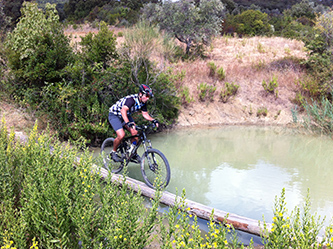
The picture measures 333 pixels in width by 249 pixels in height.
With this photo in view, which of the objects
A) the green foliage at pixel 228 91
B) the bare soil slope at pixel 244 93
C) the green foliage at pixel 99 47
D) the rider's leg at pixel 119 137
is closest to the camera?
the rider's leg at pixel 119 137

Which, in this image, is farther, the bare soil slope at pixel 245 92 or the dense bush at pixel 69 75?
the bare soil slope at pixel 245 92

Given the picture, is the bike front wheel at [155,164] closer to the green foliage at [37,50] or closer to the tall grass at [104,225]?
the tall grass at [104,225]

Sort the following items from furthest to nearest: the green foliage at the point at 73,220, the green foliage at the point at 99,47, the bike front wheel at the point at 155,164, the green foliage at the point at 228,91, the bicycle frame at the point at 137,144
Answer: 1. the green foliage at the point at 228,91
2. the green foliage at the point at 99,47
3. the bicycle frame at the point at 137,144
4. the bike front wheel at the point at 155,164
5. the green foliage at the point at 73,220

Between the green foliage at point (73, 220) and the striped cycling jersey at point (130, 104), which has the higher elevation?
the green foliage at point (73, 220)

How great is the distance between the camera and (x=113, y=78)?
33.1 ft

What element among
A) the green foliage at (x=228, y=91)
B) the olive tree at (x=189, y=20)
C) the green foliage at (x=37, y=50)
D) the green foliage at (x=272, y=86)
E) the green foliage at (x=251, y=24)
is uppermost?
the green foliage at (x=37, y=50)

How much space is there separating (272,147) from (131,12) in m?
30.3

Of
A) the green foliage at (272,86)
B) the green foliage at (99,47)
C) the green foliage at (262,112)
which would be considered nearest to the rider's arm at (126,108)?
the green foliage at (99,47)

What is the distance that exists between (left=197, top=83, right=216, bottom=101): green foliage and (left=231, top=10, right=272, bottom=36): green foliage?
17958 millimetres

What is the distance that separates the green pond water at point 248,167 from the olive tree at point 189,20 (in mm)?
9010

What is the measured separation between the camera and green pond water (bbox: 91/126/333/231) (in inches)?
236

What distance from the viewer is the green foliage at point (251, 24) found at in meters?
30.7

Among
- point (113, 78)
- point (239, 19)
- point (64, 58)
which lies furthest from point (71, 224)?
point (239, 19)

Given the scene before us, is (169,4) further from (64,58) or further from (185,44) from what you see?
(64,58)
